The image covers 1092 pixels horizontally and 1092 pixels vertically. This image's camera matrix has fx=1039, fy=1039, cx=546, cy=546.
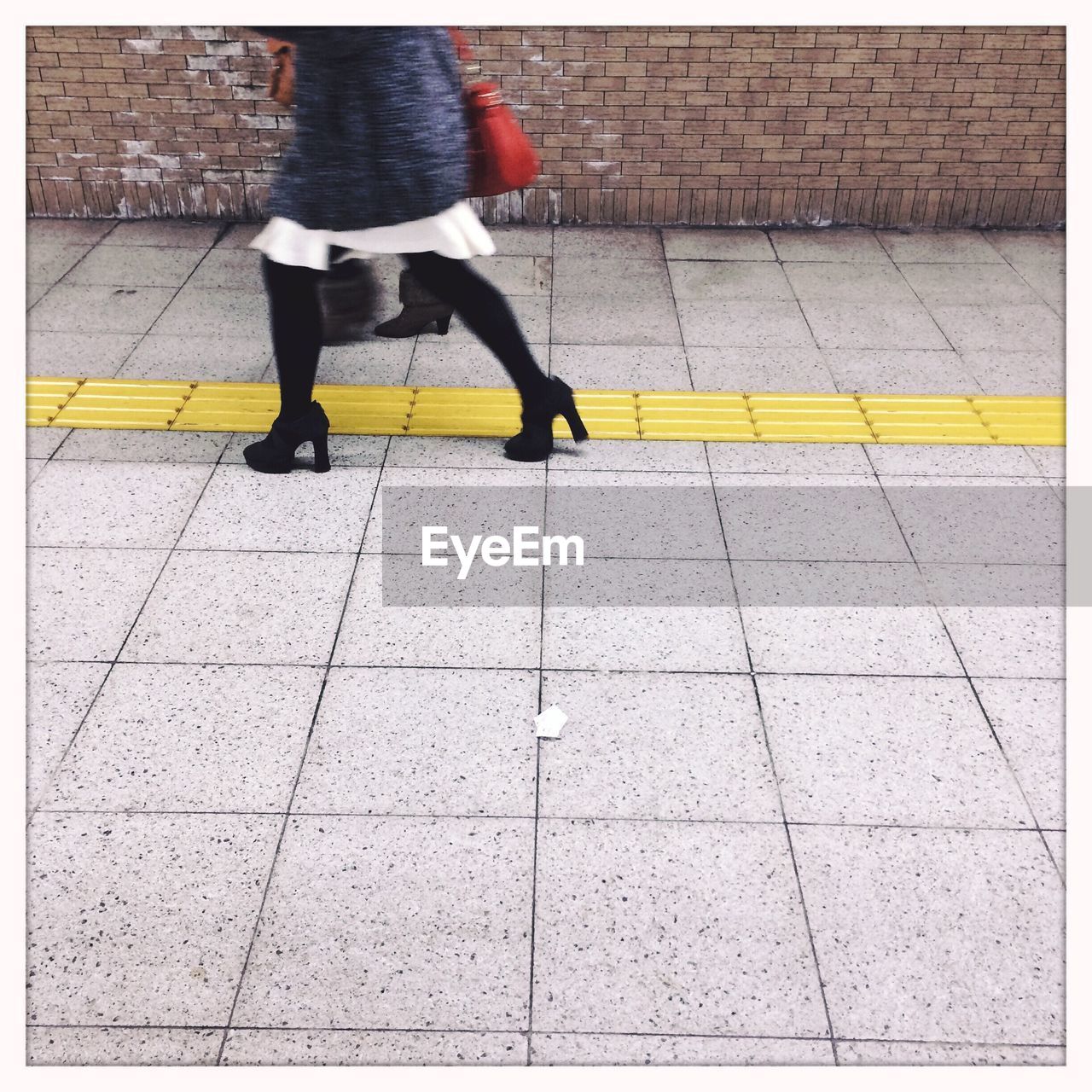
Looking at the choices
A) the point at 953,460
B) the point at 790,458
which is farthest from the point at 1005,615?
the point at 790,458

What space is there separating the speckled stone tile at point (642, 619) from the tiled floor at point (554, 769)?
1 centimetres

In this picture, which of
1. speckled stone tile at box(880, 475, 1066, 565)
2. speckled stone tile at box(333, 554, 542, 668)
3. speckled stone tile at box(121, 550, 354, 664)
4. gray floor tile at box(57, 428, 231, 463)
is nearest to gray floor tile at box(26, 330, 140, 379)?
gray floor tile at box(57, 428, 231, 463)

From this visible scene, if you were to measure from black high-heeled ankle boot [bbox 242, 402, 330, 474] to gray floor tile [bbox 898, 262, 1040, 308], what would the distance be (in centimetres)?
303

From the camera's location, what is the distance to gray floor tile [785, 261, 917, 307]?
16.5 feet

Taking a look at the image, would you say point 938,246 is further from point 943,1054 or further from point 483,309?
point 943,1054

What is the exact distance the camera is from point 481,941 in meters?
2.19

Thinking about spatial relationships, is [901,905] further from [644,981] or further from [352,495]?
[352,495]

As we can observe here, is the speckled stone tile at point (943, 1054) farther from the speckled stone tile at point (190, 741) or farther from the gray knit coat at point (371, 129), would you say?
the gray knit coat at point (371, 129)

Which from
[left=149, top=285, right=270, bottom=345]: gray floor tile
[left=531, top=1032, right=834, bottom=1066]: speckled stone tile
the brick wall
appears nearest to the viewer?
[left=531, top=1032, right=834, bottom=1066]: speckled stone tile

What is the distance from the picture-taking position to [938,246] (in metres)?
5.63

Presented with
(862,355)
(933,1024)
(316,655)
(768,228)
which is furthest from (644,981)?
(768,228)

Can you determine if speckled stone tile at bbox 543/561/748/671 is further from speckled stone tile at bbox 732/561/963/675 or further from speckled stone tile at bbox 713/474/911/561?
speckled stone tile at bbox 713/474/911/561

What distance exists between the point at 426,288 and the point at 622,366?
45.2 inches

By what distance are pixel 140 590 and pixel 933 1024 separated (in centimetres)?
244
